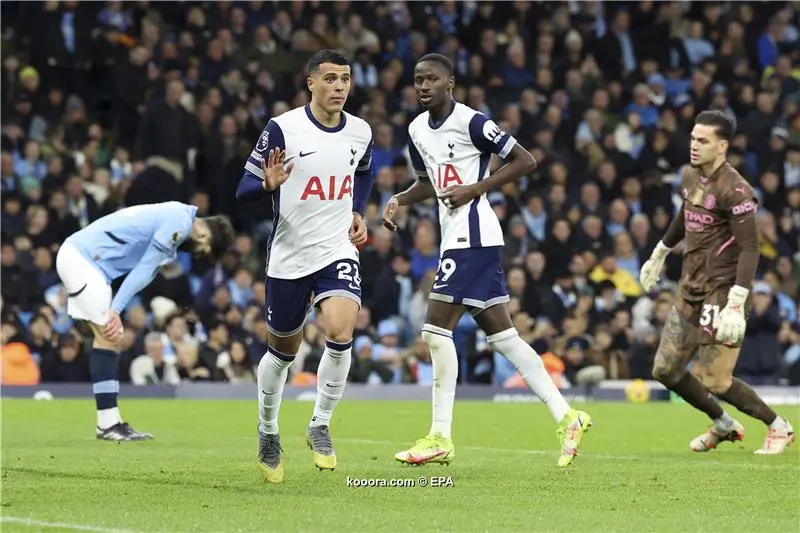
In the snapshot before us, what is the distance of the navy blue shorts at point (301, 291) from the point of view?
962 centimetres

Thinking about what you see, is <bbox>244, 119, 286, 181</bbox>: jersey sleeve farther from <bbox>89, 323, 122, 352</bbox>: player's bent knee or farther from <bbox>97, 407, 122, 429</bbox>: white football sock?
<bbox>97, 407, 122, 429</bbox>: white football sock

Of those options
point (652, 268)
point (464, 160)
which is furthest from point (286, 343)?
point (652, 268)

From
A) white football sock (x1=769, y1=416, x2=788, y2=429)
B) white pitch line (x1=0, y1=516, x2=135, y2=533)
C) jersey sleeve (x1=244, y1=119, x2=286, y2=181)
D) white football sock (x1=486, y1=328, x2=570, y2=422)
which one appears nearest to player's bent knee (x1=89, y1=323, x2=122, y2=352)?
white football sock (x1=486, y1=328, x2=570, y2=422)

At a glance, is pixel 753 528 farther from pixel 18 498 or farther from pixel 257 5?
pixel 257 5

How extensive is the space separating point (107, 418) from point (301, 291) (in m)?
4.46

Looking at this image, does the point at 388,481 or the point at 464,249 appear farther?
the point at 464,249

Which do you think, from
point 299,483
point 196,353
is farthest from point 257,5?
point 299,483

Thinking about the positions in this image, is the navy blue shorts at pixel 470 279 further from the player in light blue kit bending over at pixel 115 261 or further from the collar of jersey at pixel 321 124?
the player in light blue kit bending over at pixel 115 261

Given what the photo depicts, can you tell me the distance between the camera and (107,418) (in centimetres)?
1346

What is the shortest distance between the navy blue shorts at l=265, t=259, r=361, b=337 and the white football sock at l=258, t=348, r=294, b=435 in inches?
7.1

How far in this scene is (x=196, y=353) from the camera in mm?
21844

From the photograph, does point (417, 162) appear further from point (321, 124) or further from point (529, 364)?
point (529, 364)

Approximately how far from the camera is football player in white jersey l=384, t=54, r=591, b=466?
1042cm

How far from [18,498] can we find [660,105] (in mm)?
21262
